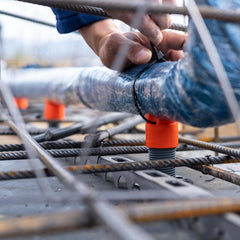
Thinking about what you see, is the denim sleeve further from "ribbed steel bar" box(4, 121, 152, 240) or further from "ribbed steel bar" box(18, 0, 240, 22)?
"ribbed steel bar" box(4, 121, 152, 240)

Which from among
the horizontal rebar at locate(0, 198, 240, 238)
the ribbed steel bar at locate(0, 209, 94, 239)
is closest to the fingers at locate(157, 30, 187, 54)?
the horizontal rebar at locate(0, 198, 240, 238)

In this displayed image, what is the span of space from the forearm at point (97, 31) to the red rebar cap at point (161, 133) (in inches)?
17.2

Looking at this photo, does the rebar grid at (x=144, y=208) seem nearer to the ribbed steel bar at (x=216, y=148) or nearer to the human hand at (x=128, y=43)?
the human hand at (x=128, y=43)

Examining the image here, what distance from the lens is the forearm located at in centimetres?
142

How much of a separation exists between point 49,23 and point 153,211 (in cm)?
212

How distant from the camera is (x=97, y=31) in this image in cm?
144

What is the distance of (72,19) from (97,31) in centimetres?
13

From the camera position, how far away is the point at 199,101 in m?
0.82

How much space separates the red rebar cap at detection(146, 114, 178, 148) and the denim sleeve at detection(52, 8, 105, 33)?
56cm

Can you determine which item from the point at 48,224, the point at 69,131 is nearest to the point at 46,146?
the point at 69,131

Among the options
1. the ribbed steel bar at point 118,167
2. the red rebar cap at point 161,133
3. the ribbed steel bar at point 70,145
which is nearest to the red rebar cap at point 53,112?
the ribbed steel bar at point 70,145

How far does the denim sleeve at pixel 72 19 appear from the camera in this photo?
1.47 m

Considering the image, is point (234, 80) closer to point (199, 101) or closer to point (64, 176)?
point (199, 101)

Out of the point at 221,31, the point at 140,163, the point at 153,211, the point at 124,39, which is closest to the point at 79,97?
the point at 124,39
